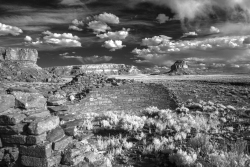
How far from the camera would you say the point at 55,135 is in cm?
553

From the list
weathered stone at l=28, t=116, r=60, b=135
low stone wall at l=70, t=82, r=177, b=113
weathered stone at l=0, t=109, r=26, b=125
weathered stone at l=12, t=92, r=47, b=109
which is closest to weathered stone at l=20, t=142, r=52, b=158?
weathered stone at l=28, t=116, r=60, b=135

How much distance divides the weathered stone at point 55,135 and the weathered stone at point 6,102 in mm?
1384

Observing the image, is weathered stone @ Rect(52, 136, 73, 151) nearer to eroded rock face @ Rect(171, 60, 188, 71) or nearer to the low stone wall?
the low stone wall

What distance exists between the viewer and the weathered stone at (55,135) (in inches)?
212

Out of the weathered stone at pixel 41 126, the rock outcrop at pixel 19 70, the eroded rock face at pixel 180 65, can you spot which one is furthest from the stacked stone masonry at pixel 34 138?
the eroded rock face at pixel 180 65

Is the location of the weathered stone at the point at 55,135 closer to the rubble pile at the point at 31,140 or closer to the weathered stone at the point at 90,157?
the rubble pile at the point at 31,140

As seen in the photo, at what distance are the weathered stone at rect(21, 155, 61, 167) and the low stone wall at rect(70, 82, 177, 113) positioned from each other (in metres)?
15.3

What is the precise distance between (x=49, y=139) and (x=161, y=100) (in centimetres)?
2023

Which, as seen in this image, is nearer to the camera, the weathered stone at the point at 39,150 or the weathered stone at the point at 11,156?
the weathered stone at the point at 39,150

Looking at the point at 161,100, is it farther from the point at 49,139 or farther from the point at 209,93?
the point at 49,139

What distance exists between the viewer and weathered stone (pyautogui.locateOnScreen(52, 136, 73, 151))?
5340mm

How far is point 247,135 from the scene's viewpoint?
9.27m

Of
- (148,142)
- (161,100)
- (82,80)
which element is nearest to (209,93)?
(161,100)

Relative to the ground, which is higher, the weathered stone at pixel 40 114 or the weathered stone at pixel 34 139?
the weathered stone at pixel 40 114
